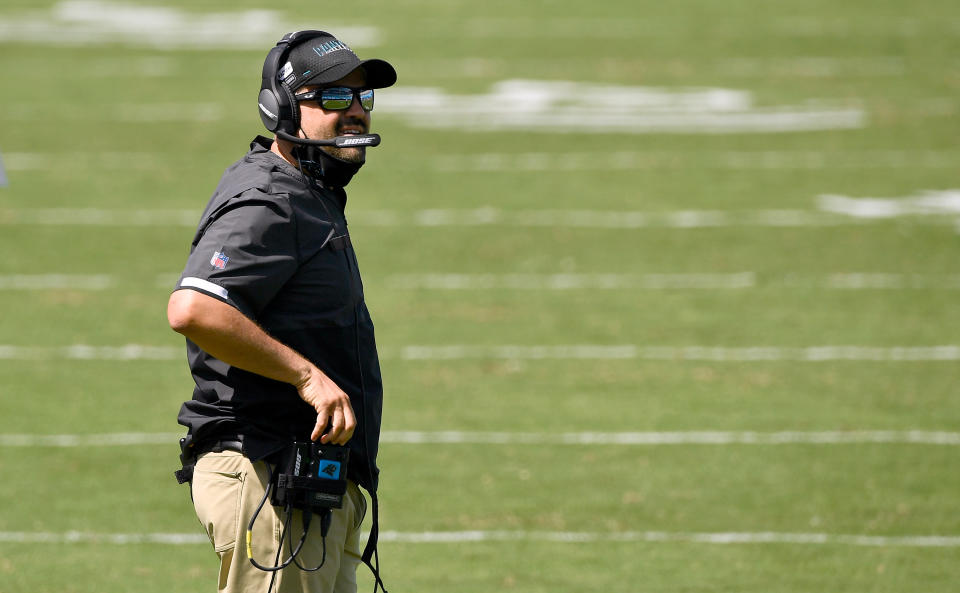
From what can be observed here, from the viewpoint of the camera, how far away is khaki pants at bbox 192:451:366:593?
148 inches

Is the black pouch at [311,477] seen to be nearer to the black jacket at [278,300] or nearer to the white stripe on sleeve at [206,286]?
the black jacket at [278,300]

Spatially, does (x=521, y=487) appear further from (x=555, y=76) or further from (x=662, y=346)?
(x=555, y=76)

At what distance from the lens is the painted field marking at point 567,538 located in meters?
6.47

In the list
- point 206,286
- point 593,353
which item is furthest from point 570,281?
point 206,286

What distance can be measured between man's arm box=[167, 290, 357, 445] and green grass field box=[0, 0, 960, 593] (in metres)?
2.50

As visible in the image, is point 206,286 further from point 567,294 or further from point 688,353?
point 567,294

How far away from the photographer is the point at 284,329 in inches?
148

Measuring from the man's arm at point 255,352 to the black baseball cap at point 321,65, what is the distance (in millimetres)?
773

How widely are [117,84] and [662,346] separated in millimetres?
10101

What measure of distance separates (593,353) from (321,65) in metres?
5.65

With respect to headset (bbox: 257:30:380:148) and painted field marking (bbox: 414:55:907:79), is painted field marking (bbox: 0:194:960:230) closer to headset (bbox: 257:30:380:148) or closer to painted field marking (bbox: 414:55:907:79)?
painted field marking (bbox: 414:55:907:79)

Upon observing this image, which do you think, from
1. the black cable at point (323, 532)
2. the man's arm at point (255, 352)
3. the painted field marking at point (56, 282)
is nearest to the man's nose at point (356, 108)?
the man's arm at point (255, 352)

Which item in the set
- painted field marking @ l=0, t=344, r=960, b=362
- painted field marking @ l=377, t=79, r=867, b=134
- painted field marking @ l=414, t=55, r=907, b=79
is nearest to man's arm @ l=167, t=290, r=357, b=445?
painted field marking @ l=0, t=344, r=960, b=362

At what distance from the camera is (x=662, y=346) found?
9445mm
